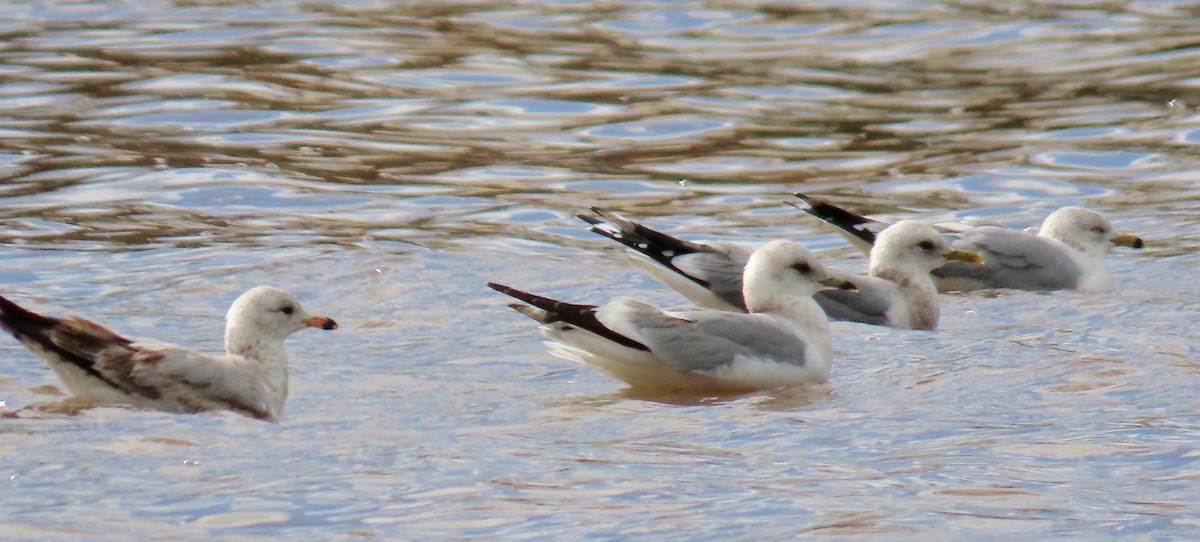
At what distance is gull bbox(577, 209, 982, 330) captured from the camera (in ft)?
32.5

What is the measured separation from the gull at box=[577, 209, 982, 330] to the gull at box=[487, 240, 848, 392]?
119cm

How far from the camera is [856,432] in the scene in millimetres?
7391

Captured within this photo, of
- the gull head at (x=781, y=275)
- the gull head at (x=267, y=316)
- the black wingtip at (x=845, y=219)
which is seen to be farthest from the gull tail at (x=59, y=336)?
the black wingtip at (x=845, y=219)

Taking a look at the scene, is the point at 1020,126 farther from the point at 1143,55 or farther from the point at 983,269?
the point at 983,269

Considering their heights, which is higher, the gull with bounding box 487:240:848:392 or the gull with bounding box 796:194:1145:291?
the gull with bounding box 487:240:848:392

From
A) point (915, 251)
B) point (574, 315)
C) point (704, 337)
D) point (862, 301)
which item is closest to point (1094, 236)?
point (915, 251)

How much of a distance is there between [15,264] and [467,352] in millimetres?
3347

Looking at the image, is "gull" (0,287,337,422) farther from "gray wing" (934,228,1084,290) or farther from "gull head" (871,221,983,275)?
"gray wing" (934,228,1084,290)

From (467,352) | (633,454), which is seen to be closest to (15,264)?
(467,352)

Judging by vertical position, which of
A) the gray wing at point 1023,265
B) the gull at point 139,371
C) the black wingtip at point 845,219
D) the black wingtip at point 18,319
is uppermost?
the black wingtip at point 18,319

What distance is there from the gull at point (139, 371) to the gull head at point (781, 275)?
245 cm

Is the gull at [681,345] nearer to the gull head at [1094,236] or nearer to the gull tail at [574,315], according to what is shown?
the gull tail at [574,315]

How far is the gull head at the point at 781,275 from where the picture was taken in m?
9.11

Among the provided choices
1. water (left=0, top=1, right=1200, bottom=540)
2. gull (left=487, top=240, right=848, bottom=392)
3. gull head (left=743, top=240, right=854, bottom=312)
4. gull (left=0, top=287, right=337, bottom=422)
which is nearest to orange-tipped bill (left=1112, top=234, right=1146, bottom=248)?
water (left=0, top=1, right=1200, bottom=540)
